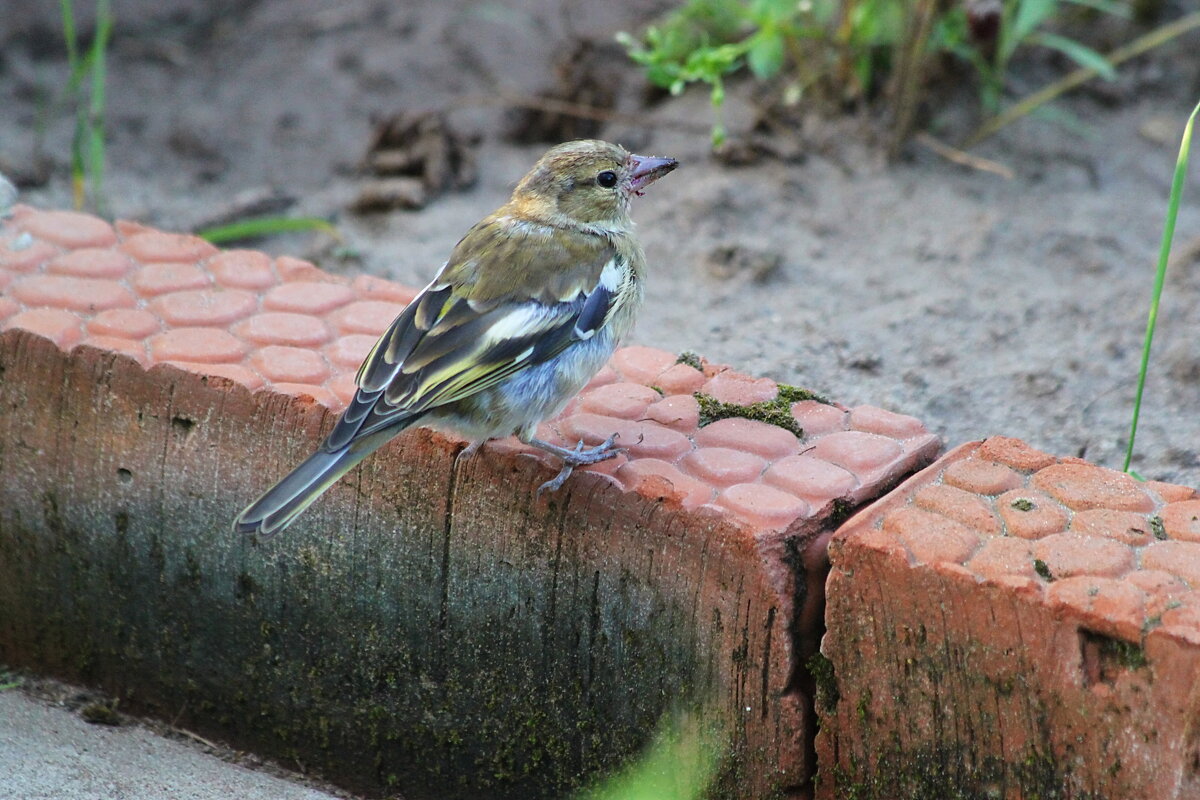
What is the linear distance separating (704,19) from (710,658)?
3.15 m

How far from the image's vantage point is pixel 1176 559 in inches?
108

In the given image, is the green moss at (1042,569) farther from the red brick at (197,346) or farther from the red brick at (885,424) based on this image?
the red brick at (197,346)

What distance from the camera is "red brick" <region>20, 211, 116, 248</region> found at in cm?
422

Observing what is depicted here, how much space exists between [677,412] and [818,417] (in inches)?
13.5

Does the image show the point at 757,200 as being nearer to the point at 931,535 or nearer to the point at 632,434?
the point at 632,434

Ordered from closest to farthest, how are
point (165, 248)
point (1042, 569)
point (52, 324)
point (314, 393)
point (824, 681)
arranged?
point (1042, 569)
point (824, 681)
point (314, 393)
point (52, 324)
point (165, 248)

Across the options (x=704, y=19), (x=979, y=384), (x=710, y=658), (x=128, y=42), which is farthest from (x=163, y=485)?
(x=128, y=42)

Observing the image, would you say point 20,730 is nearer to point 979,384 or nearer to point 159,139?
point 979,384

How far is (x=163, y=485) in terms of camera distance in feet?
11.7

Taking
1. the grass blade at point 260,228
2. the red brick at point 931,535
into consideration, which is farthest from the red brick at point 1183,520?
the grass blade at point 260,228

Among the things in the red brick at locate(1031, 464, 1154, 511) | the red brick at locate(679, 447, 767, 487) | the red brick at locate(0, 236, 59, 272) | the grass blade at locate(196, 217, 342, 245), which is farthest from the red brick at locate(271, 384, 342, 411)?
the red brick at locate(1031, 464, 1154, 511)

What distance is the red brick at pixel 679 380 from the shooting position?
362cm

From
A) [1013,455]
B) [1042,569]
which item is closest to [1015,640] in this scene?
[1042,569]

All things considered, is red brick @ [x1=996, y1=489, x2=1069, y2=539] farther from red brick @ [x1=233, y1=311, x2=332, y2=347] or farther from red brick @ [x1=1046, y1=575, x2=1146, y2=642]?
red brick @ [x1=233, y1=311, x2=332, y2=347]
